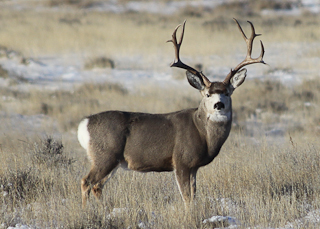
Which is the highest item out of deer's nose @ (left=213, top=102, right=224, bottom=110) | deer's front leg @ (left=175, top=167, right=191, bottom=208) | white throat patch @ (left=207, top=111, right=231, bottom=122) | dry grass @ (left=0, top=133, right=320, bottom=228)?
deer's nose @ (left=213, top=102, right=224, bottom=110)

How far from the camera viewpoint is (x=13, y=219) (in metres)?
5.49

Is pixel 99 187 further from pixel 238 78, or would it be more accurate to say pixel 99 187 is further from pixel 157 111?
pixel 157 111

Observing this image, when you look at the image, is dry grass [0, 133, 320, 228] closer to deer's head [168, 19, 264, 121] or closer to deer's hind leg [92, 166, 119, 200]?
deer's hind leg [92, 166, 119, 200]

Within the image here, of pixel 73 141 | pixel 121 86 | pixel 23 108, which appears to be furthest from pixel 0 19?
pixel 73 141

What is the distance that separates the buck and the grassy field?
35 cm

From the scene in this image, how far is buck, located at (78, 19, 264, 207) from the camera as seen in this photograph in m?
5.93

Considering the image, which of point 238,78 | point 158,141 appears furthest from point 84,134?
point 238,78

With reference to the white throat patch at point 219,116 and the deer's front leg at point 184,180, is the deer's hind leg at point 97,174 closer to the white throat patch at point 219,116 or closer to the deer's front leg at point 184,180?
the deer's front leg at point 184,180

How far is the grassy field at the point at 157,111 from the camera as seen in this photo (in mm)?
5691

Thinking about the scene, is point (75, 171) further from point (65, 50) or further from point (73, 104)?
point (65, 50)

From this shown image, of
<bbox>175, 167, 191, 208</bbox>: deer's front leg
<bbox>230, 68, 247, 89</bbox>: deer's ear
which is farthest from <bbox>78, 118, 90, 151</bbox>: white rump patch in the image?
<bbox>230, 68, 247, 89</bbox>: deer's ear

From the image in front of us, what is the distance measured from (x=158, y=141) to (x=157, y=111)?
7.57 meters

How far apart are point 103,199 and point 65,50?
1606 centimetres

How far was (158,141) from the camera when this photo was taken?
239 inches
